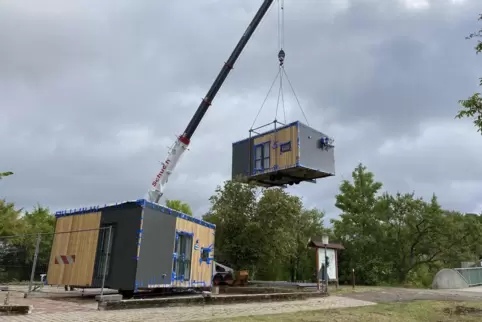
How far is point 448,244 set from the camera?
30594 mm

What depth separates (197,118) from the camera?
23.6 meters

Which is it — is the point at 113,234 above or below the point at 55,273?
above

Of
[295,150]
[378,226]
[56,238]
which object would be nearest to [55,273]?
[56,238]

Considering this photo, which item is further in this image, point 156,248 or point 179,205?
point 179,205

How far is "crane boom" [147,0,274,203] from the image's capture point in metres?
21.8

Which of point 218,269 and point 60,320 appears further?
point 218,269

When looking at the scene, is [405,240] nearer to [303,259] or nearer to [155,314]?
[303,259]

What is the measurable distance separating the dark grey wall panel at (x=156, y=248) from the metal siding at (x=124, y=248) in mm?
225

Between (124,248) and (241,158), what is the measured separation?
35.5 ft

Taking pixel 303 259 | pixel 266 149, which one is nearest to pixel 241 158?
pixel 266 149

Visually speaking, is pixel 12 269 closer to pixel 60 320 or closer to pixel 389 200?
pixel 60 320

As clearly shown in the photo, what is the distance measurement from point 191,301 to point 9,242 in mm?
14695

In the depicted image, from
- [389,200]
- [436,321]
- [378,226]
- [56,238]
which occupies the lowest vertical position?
[436,321]

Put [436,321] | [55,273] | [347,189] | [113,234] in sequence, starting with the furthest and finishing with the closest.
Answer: [347,189] → [55,273] → [113,234] → [436,321]
